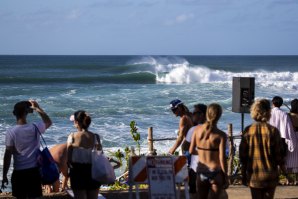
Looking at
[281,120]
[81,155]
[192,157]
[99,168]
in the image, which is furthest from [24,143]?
[281,120]

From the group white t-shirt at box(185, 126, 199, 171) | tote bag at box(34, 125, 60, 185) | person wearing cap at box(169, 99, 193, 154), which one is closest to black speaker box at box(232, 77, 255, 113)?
person wearing cap at box(169, 99, 193, 154)

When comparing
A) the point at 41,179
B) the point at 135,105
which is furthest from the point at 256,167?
the point at 135,105

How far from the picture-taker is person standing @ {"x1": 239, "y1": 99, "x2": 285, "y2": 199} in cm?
637

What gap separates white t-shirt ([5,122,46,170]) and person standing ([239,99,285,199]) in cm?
220

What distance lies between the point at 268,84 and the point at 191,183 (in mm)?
38657

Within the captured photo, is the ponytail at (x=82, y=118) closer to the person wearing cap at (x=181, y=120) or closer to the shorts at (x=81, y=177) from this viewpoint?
the shorts at (x=81, y=177)

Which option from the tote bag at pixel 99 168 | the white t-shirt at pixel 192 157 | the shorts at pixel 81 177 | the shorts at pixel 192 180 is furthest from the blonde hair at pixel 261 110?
the shorts at pixel 81 177

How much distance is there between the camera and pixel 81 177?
6.83 m

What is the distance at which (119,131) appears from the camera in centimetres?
2139

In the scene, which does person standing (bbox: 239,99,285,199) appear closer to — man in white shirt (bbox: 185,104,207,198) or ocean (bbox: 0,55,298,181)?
man in white shirt (bbox: 185,104,207,198)

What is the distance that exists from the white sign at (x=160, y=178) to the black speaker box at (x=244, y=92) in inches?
144

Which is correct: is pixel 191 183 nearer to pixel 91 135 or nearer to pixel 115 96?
pixel 91 135

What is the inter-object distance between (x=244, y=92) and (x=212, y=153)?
4.22m

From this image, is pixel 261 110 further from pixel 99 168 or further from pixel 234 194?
pixel 234 194
